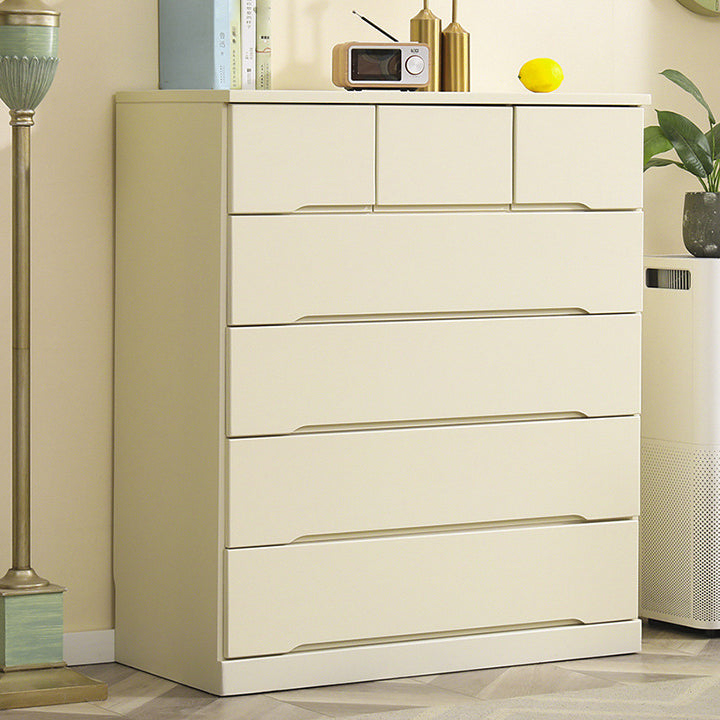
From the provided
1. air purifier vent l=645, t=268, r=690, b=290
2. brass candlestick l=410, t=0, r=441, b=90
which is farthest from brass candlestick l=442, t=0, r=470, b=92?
air purifier vent l=645, t=268, r=690, b=290

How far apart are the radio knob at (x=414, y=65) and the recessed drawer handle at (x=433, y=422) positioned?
2.25 ft

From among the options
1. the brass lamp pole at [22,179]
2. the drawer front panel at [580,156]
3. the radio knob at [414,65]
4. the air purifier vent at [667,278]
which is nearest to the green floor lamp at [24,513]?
the brass lamp pole at [22,179]

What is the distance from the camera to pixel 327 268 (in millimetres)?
2662

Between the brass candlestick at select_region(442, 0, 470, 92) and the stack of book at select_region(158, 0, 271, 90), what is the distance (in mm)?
397

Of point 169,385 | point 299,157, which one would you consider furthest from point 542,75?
point 169,385

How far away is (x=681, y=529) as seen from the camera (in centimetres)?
313

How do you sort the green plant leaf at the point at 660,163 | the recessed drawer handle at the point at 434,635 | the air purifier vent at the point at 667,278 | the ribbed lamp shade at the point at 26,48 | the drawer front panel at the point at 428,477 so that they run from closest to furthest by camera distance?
the ribbed lamp shade at the point at 26,48 → the drawer front panel at the point at 428,477 → the recessed drawer handle at the point at 434,635 → the air purifier vent at the point at 667,278 → the green plant leaf at the point at 660,163

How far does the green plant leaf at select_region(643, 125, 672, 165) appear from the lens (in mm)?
3195

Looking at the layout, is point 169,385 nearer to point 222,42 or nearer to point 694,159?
point 222,42

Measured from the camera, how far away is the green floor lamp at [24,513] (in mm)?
2590

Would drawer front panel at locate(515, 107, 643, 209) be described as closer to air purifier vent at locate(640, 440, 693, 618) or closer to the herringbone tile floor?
air purifier vent at locate(640, 440, 693, 618)

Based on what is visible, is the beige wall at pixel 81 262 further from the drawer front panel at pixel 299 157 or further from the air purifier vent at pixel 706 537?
the air purifier vent at pixel 706 537

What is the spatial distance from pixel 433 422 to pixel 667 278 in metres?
0.73

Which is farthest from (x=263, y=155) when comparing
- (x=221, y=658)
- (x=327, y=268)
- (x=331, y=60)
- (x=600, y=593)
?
(x=600, y=593)
